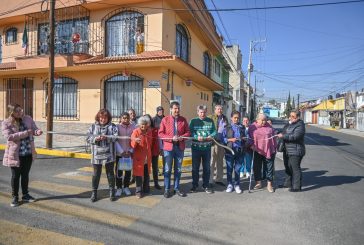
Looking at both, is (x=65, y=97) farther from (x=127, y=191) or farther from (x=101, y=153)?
(x=101, y=153)

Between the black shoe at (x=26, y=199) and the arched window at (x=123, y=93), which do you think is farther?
the arched window at (x=123, y=93)

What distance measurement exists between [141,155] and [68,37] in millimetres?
11221

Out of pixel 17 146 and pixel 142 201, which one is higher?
pixel 17 146

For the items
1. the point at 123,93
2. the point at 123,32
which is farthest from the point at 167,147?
the point at 123,32

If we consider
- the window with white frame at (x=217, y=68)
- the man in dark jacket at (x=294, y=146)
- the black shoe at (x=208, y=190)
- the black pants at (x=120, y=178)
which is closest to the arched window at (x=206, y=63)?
the window with white frame at (x=217, y=68)

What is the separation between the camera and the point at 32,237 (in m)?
4.12

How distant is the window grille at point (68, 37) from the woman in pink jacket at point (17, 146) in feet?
31.4

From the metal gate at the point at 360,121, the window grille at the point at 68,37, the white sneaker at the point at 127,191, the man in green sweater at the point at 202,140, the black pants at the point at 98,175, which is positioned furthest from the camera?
the metal gate at the point at 360,121

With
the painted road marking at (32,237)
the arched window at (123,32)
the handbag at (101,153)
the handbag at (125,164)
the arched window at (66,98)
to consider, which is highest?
the arched window at (123,32)

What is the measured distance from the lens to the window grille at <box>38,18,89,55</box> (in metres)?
14.3

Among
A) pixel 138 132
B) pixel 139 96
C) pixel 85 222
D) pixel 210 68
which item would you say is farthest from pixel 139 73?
pixel 210 68

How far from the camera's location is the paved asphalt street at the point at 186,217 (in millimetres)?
4199

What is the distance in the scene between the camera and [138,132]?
20.4 ft

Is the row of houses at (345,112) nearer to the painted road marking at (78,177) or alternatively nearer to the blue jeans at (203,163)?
the blue jeans at (203,163)
